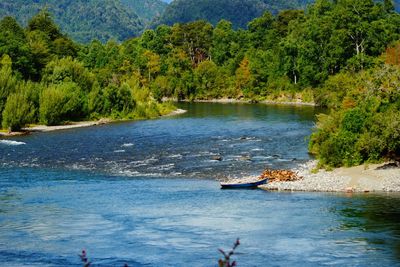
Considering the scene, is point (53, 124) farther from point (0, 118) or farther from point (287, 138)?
Result: point (287, 138)

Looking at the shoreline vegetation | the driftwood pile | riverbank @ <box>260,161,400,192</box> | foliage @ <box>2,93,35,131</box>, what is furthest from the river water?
the shoreline vegetation

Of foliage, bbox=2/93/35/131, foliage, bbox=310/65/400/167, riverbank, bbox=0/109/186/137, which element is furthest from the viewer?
foliage, bbox=2/93/35/131

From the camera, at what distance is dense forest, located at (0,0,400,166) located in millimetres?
56344

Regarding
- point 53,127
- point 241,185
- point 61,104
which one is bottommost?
point 241,185

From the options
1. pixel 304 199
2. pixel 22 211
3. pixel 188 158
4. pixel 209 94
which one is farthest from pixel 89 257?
pixel 209 94

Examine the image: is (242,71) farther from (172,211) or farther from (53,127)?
(172,211)

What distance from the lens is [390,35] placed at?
128m

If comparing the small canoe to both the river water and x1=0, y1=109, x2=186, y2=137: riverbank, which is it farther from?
x1=0, y1=109, x2=186, y2=137: riverbank

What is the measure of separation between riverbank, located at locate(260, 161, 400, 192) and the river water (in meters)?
1.73

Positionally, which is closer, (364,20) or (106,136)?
(106,136)

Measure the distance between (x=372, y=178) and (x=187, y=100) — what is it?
112 m

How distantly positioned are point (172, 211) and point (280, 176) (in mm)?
11740

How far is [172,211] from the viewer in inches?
1703

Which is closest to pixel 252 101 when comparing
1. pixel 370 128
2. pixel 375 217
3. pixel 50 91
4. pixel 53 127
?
pixel 50 91
